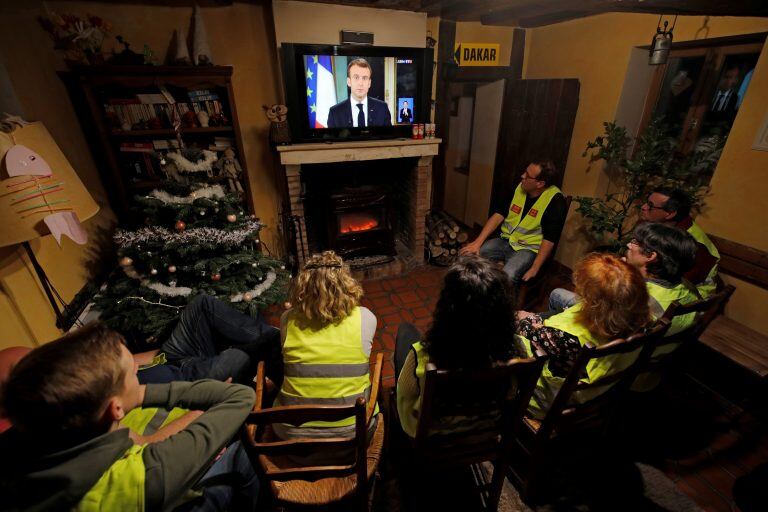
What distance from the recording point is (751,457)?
1.78m

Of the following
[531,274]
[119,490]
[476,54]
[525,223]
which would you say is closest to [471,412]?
[119,490]

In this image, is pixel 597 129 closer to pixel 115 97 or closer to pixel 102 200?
pixel 115 97

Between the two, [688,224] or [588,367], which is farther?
[688,224]

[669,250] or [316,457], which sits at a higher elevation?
[669,250]

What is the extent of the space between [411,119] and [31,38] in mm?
2723

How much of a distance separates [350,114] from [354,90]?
195 mm

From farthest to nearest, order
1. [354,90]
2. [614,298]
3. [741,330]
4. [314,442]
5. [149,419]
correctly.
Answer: [354,90], [741,330], [614,298], [149,419], [314,442]

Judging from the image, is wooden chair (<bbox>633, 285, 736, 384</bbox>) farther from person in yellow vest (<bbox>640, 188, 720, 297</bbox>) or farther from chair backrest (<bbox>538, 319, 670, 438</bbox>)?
person in yellow vest (<bbox>640, 188, 720, 297</bbox>)

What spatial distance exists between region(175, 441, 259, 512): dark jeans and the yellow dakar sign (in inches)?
146

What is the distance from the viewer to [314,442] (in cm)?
105

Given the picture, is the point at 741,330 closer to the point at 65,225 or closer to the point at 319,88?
the point at 319,88

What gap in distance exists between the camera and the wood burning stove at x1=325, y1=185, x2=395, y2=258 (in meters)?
3.23

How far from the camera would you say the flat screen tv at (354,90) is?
278cm

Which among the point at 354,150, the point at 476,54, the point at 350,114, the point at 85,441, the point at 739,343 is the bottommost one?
the point at 739,343
